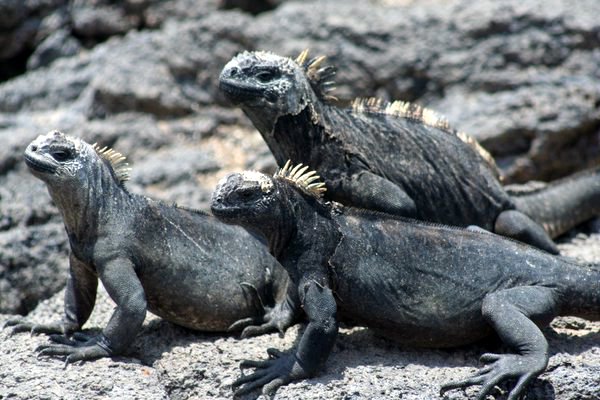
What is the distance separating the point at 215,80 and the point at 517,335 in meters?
4.75

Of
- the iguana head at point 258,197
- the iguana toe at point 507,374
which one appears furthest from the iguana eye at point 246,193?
the iguana toe at point 507,374

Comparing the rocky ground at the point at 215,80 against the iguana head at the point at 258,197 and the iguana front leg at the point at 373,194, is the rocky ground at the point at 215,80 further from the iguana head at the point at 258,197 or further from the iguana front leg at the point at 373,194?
the iguana head at the point at 258,197

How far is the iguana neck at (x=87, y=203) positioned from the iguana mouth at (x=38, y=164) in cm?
10

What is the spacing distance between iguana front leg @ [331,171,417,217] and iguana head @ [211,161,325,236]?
501mm

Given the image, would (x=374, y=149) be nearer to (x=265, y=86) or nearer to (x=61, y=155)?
(x=265, y=86)

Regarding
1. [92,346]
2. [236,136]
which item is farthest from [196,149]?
[92,346]

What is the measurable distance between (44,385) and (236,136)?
4.13 meters

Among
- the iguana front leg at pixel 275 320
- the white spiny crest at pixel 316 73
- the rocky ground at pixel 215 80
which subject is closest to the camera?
the iguana front leg at pixel 275 320

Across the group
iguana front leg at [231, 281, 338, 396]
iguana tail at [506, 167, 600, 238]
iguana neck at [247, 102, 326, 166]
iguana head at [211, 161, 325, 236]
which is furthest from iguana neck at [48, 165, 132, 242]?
iguana tail at [506, 167, 600, 238]

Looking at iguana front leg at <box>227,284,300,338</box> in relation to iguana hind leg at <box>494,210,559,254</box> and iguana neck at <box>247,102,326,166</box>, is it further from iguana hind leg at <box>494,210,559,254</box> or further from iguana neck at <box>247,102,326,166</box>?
iguana hind leg at <box>494,210,559,254</box>

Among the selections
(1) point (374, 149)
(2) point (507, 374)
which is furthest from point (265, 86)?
(2) point (507, 374)

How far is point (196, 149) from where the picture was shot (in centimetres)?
801

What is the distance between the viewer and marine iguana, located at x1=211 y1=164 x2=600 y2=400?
14.6ft

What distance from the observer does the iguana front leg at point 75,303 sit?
197 inches
